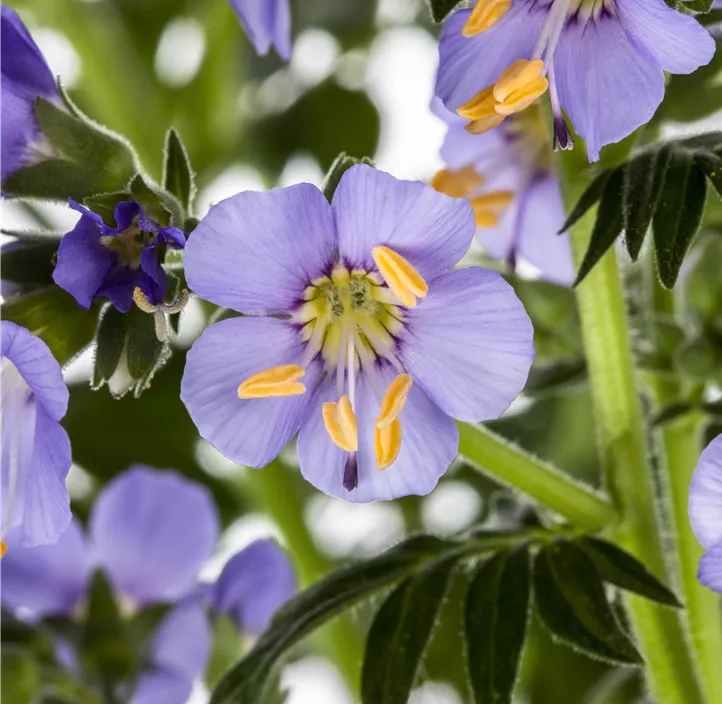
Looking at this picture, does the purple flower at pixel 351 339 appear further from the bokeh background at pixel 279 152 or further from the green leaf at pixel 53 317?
the bokeh background at pixel 279 152

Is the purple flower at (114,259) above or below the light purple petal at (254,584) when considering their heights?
above

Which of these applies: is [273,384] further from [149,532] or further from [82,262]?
[149,532]

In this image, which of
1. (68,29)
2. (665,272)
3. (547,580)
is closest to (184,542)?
(547,580)

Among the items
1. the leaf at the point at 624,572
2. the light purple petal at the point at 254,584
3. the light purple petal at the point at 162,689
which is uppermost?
the leaf at the point at 624,572

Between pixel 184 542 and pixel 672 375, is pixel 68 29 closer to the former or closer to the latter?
pixel 184 542

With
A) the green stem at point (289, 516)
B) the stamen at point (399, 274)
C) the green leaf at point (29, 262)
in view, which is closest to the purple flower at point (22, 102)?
the green leaf at point (29, 262)

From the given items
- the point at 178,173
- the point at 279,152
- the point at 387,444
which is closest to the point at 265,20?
the point at 178,173

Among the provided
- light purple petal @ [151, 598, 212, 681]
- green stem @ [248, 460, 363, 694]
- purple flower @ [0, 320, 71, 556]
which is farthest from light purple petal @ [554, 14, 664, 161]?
green stem @ [248, 460, 363, 694]
